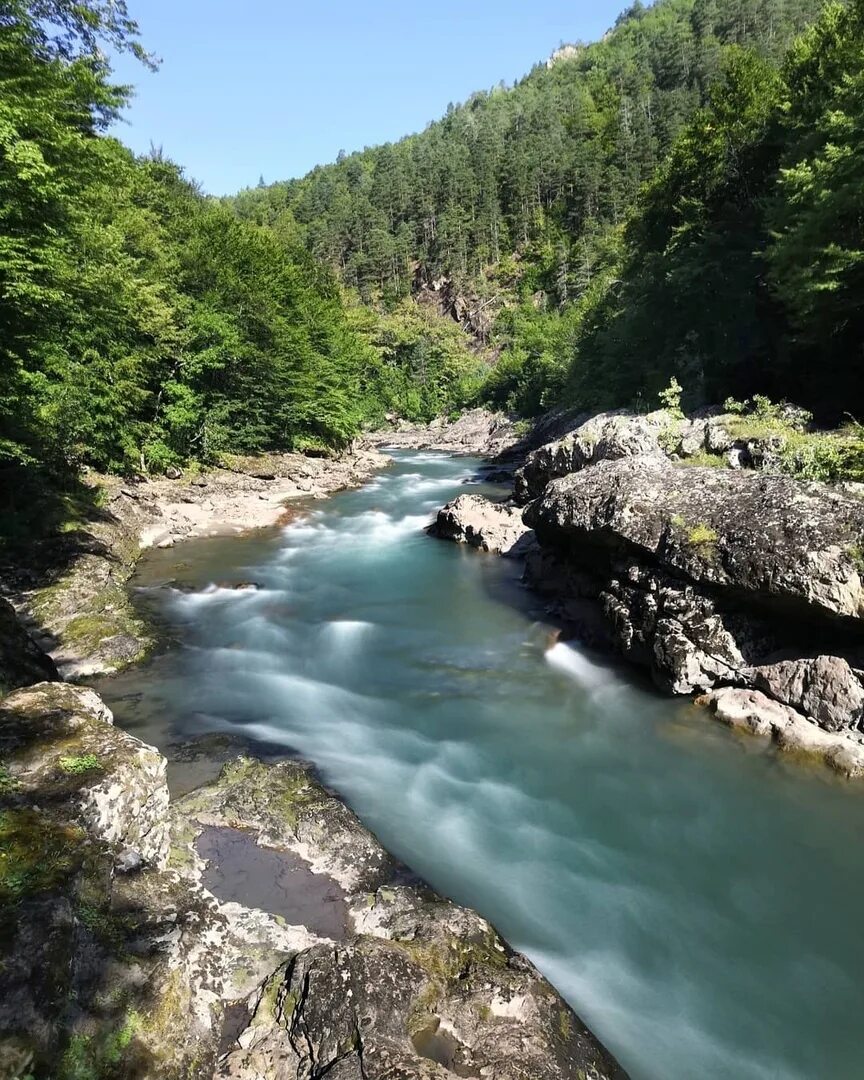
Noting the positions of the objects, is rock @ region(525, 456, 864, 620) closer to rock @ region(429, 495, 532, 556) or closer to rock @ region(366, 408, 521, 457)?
rock @ region(429, 495, 532, 556)

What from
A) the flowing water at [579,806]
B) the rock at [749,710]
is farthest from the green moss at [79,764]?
the rock at [749,710]

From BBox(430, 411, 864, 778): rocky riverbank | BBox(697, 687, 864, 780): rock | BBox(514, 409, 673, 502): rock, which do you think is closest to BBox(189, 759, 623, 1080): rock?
BBox(697, 687, 864, 780): rock

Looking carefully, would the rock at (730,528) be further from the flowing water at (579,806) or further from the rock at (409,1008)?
the rock at (409,1008)

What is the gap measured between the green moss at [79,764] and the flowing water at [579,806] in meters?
2.59

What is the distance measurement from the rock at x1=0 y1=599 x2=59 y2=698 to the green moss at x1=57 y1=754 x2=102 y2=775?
95.2 inches

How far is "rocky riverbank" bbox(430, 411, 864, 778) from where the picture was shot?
29.3ft

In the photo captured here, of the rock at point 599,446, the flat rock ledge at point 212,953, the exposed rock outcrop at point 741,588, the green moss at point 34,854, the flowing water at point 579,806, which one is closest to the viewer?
the flat rock ledge at point 212,953

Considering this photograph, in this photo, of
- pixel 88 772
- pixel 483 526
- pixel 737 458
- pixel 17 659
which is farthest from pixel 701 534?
pixel 17 659

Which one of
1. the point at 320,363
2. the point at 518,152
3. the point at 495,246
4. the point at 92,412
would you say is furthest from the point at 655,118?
the point at 92,412

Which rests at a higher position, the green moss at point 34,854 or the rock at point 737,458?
the rock at point 737,458

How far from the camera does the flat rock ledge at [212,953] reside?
382 centimetres

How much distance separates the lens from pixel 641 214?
3012 centimetres

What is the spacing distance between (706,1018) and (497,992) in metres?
2.33

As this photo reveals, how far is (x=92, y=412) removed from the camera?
833 inches
